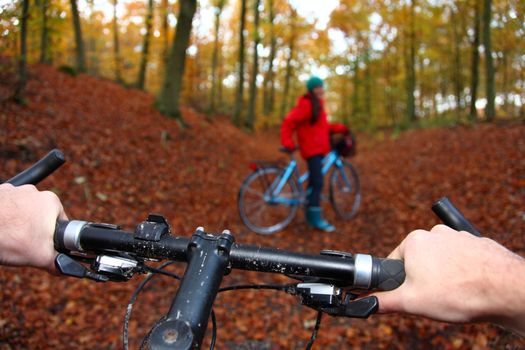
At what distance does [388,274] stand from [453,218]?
0.30m

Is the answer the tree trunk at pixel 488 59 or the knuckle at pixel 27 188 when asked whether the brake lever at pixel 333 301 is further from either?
the tree trunk at pixel 488 59

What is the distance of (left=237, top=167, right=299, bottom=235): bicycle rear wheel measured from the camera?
609 centimetres

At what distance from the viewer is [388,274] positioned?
102 centimetres

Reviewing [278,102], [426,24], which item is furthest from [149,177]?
[278,102]

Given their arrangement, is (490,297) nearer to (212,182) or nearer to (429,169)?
(212,182)

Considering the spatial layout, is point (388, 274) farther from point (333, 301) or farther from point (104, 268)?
point (104, 268)

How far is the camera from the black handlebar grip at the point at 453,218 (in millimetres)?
1095

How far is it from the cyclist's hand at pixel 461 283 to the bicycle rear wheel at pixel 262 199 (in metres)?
5.08

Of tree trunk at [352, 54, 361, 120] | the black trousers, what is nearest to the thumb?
the black trousers

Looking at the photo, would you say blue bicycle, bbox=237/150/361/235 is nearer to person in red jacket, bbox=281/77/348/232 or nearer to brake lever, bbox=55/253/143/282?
person in red jacket, bbox=281/77/348/232

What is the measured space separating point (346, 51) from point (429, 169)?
697 inches

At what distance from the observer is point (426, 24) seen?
18.7 m

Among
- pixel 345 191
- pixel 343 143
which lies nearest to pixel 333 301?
pixel 343 143

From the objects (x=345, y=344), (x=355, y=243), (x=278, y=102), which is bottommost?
(x=345, y=344)
